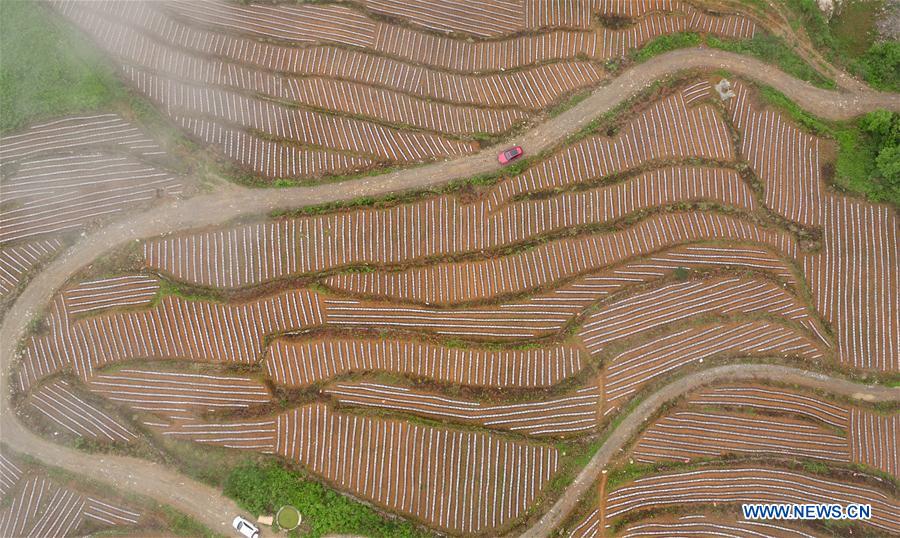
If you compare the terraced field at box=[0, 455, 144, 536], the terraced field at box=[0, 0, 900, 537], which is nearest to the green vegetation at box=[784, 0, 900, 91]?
the terraced field at box=[0, 0, 900, 537]

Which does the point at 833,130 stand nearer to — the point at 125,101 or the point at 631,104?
the point at 631,104

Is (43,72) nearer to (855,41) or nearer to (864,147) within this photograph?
(864,147)

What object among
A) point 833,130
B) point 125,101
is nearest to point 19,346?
point 125,101

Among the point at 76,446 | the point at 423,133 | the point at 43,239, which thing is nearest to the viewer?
the point at 76,446

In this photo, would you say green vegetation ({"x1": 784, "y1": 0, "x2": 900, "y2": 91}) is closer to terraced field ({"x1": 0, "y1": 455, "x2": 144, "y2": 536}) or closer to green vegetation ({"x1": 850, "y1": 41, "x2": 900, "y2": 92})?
green vegetation ({"x1": 850, "y1": 41, "x2": 900, "y2": 92})

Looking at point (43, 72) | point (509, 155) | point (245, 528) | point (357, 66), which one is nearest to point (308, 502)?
point (245, 528)
